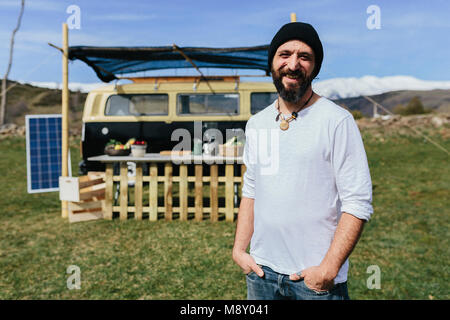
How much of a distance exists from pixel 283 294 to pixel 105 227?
5.16 metres

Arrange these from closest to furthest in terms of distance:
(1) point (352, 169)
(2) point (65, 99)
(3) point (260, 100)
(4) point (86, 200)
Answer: (1) point (352, 169) < (2) point (65, 99) < (4) point (86, 200) < (3) point (260, 100)

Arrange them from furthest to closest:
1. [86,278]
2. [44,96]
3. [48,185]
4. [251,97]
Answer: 1. [44,96]
2. [251,97]
3. [48,185]
4. [86,278]

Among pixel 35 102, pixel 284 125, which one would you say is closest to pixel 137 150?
pixel 284 125

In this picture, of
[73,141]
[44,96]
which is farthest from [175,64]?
[44,96]

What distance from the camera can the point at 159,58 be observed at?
743cm

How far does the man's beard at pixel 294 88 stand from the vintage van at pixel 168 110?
25.3 feet

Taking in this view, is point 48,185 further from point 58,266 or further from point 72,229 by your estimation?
point 58,266

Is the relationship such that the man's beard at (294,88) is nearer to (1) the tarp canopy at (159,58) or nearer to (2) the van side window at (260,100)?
(1) the tarp canopy at (159,58)

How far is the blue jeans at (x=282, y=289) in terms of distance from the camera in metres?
1.54

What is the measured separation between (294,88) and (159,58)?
6.38m

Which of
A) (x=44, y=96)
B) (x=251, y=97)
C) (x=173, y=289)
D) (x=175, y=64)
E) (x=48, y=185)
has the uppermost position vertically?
(x=44, y=96)

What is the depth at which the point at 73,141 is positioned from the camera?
21016 millimetres

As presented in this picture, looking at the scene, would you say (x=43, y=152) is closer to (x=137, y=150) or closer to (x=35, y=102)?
(x=137, y=150)

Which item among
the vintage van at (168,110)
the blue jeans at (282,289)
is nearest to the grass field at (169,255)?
the blue jeans at (282,289)
